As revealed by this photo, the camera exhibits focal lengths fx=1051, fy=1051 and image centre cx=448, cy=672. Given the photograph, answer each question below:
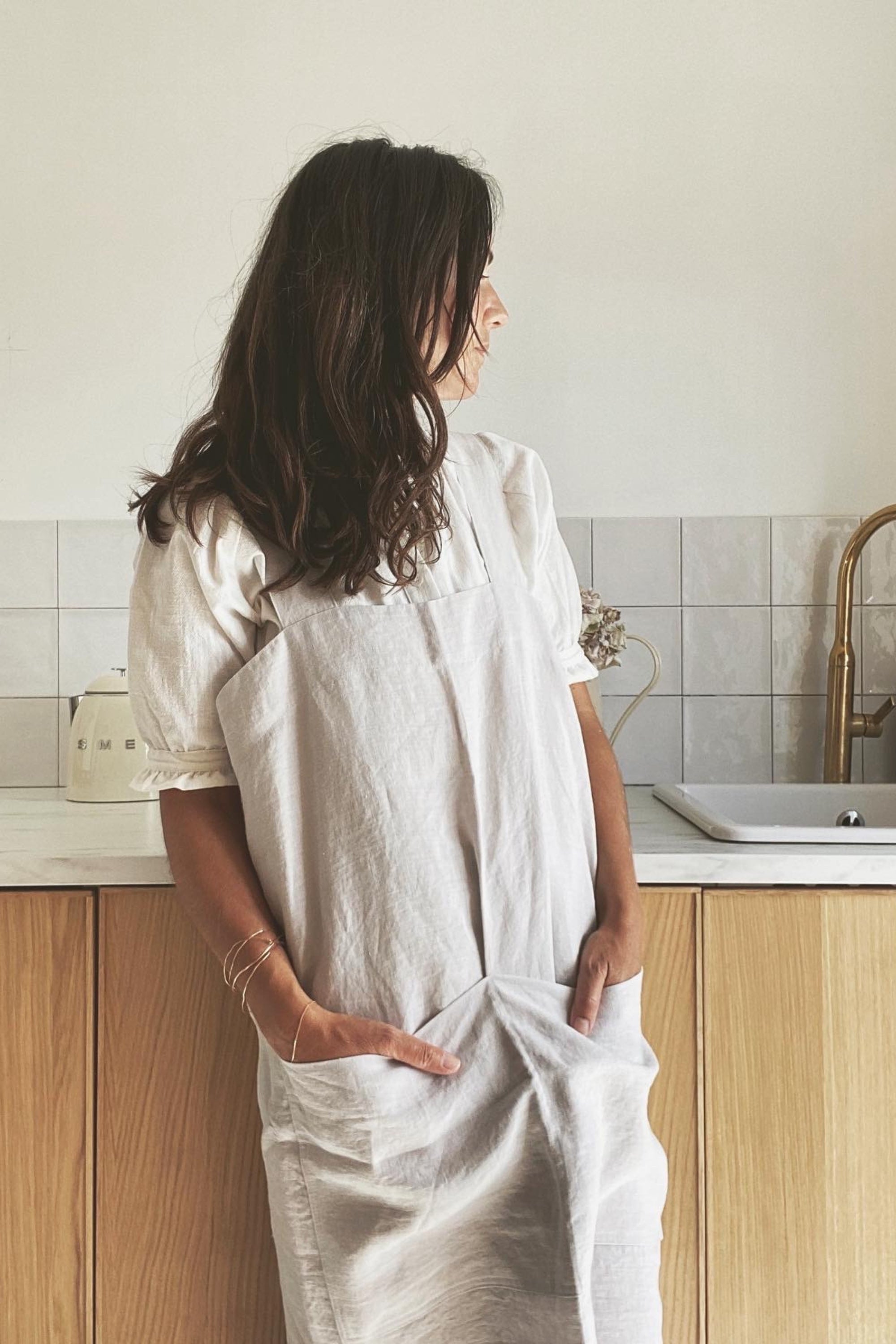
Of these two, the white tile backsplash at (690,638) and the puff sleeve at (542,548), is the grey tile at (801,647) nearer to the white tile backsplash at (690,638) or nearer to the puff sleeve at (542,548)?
the white tile backsplash at (690,638)

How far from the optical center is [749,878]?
1057 millimetres

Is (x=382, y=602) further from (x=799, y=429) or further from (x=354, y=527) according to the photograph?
(x=799, y=429)

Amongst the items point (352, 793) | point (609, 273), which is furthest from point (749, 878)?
point (609, 273)

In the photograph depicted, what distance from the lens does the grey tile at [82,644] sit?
1.63 metres

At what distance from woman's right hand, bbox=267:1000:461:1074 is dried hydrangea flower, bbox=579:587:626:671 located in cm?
72

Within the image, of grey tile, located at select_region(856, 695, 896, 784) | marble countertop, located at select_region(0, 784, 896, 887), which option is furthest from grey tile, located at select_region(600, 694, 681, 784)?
marble countertop, located at select_region(0, 784, 896, 887)

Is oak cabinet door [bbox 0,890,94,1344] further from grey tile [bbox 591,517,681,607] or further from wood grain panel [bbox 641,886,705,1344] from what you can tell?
grey tile [bbox 591,517,681,607]

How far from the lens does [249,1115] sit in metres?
1.06

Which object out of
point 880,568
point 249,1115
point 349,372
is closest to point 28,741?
point 249,1115

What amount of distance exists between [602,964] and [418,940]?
0.54 ft

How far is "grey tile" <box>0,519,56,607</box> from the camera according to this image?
1620 millimetres

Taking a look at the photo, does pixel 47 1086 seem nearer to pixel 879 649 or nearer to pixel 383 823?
pixel 383 823

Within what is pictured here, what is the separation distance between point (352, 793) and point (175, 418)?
0.97 m

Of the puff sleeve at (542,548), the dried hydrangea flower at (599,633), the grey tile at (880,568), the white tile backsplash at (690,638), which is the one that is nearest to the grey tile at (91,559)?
the white tile backsplash at (690,638)
